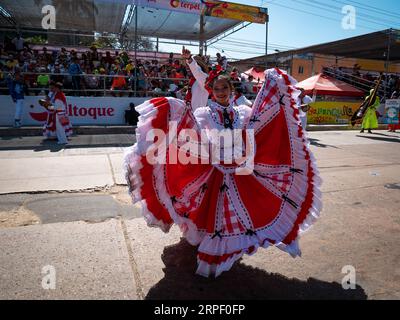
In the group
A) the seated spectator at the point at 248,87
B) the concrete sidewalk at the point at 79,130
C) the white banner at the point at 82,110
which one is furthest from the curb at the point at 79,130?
the seated spectator at the point at 248,87

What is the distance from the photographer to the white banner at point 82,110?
12.5 metres

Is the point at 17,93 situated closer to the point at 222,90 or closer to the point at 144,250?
the point at 144,250

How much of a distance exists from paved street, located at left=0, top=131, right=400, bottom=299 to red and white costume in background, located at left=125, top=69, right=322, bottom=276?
12.2 inches

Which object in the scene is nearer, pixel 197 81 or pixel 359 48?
pixel 197 81

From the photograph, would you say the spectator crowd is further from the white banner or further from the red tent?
the red tent

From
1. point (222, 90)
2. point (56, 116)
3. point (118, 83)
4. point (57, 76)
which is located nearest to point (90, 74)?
point (118, 83)

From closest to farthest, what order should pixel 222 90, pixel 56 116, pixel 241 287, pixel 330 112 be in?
1. pixel 241 287
2. pixel 222 90
3. pixel 56 116
4. pixel 330 112

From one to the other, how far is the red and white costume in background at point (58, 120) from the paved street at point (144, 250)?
4.10 m

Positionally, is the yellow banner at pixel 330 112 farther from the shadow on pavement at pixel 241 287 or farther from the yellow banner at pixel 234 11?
the shadow on pavement at pixel 241 287

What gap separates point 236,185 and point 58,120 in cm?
849

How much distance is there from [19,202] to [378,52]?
2494 cm

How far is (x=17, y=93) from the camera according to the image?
1191 centimetres

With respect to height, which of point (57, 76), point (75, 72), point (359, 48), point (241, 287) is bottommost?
point (241, 287)

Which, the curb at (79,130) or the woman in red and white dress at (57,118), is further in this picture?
the curb at (79,130)
